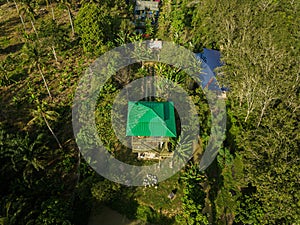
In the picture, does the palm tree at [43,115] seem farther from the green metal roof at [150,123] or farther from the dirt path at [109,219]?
the dirt path at [109,219]

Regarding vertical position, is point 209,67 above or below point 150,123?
above

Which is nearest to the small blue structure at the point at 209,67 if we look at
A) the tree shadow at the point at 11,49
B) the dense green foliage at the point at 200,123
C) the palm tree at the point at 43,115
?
the dense green foliage at the point at 200,123

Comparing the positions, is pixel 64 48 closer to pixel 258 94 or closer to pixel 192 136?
pixel 192 136

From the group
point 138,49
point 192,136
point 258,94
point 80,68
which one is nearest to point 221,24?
point 138,49

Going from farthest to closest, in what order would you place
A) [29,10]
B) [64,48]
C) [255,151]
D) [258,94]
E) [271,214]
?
[64,48] → [29,10] → [258,94] → [255,151] → [271,214]

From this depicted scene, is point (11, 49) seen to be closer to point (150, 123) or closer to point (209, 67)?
point (150, 123)

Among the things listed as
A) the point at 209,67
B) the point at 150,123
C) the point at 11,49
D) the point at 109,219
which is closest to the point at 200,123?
the point at 150,123

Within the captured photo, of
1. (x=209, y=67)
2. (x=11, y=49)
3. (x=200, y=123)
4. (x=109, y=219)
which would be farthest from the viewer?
(x=11, y=49)

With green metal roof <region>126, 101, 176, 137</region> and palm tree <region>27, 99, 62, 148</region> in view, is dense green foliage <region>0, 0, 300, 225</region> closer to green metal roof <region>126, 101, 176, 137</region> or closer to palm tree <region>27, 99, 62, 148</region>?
palm tree <region>27, 99, 62, 148</region>
